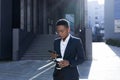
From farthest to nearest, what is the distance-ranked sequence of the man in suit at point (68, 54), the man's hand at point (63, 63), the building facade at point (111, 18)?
the building facade at point (111, 18) < the man in suit at point (68, 54) < the man's hand at point (63, 63)

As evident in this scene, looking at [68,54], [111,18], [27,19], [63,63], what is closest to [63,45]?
[68,54]

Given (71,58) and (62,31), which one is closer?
(62,31)

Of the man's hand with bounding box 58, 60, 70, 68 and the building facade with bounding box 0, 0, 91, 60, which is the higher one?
the building facade with bounding box 0, 0, 91, 60

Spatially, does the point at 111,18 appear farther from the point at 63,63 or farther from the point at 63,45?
the point at 63,63

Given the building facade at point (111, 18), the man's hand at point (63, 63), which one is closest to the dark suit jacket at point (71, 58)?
the man's hand at point (63, 63)

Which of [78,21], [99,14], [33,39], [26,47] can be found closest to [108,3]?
[78,21]

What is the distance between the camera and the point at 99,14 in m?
116

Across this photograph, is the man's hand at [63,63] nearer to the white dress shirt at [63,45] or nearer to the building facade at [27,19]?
the white dress shirt at [63,45]

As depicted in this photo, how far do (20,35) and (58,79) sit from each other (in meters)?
17.8

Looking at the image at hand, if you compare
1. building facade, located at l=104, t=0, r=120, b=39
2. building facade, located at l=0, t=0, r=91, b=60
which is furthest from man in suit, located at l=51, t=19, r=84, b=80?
building facade, located at l=104, t=0, r=120, b=39

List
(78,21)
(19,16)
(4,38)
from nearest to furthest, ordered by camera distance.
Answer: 1. (4,38)
2. (19,16)
3. (78,21)

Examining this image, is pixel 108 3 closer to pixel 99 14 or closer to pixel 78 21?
pixel 78 21

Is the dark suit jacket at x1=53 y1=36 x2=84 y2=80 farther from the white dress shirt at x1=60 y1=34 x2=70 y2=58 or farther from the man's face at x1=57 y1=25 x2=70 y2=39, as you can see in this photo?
the man's face at x1=57 y1=25 x2=70 y2=39

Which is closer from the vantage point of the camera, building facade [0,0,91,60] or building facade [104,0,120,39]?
building facade [0,0,91,60]
